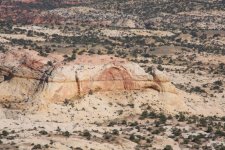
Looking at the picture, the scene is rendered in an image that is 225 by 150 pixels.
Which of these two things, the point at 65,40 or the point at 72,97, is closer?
the point at 72,97

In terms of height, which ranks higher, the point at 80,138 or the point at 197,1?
the point at 197,1

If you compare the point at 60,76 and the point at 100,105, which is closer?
the point at 60,76

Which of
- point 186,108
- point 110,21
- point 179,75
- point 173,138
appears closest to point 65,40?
point 179,75

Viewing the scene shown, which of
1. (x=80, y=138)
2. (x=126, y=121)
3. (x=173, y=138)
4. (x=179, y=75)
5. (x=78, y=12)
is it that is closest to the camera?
(x=80, y=138)

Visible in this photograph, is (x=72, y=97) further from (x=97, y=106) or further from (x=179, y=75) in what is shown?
(x=179, y=75)

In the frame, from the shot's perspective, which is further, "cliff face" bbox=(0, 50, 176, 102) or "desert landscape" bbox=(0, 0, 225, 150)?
"cliff face" bbox=(0, 50, 176, 102)

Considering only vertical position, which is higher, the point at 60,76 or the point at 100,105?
the point at 60,76

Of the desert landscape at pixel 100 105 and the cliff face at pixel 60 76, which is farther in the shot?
the cliff face at pixel 60 76

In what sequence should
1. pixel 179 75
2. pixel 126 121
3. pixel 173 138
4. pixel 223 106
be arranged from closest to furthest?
pixel 173 138 → pixel 126 121 → pixel 223 106 → pixel 179 75
